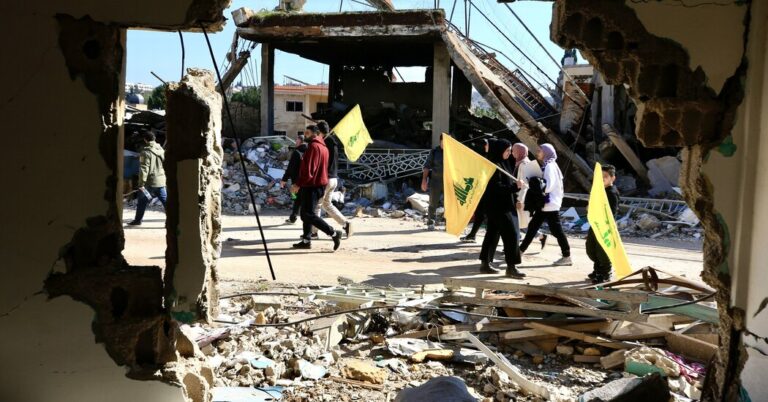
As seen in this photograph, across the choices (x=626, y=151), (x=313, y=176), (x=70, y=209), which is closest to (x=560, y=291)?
(x=70, y=209)

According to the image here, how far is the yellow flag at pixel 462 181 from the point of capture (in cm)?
932

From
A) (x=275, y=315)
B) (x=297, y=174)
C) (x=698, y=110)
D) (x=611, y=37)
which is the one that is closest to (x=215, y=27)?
(x=611, y=37)

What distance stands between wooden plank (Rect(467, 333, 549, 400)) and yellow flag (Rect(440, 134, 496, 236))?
3618 millimetres

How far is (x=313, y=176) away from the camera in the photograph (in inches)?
402

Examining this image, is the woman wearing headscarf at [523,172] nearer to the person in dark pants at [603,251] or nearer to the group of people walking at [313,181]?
the person in dark pants at [603,251]

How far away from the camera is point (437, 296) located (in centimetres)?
700

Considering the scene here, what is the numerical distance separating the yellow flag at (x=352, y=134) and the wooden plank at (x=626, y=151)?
718cm

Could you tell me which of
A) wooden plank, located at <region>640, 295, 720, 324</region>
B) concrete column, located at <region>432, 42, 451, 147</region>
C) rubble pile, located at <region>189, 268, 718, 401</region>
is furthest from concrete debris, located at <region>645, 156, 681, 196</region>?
wooden plank, located at <region>640, 295, 720, 324</region>

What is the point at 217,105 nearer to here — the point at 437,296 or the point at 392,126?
the point at 437,296

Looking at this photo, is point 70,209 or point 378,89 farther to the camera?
point 378,89

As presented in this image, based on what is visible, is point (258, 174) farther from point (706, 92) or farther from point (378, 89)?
point (706, 92)

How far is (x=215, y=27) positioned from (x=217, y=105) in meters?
0.50

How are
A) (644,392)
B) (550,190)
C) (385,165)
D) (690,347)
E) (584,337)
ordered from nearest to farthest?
(644,392) → (690,347) → (584,337) → (550,190) → (385,165)

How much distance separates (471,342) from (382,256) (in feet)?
15.6
